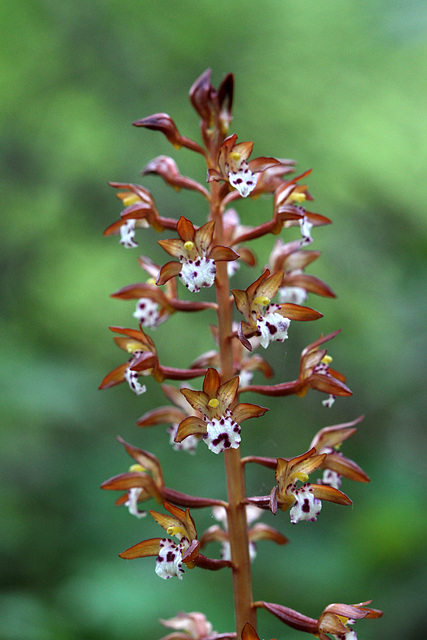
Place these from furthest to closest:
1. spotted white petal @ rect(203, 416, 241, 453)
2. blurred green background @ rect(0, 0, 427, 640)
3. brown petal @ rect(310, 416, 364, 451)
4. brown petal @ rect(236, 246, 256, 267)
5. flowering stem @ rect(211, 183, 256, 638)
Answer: blurred green background @ rect(0, 0, 427, 640)
brown petal @ rect(236, 246, 256, 267)
brown petal @ rect(310, 416, 364, 451)
flowering stem @ rect(211, 183, 256, 638)
spotted white petal @ rect(203, 416, 241, 453)

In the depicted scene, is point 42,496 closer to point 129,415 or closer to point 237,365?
point 129,415

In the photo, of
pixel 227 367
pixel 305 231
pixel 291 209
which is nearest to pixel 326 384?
pixel 227 367

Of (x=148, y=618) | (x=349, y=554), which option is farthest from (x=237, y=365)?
(x=349, y=554)

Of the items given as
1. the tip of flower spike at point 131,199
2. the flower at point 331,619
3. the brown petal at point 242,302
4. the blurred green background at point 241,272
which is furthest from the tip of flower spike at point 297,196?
the blurred green background at point 241,272

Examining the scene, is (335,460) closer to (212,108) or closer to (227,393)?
(227,393)

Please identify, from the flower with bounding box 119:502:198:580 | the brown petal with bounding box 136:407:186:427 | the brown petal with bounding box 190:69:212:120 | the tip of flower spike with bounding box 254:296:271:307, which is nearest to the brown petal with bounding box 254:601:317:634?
the flower with bounding box 119:502:198:580

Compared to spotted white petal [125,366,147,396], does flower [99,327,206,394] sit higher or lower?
higher

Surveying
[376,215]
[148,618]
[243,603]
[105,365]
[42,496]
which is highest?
[376,215]

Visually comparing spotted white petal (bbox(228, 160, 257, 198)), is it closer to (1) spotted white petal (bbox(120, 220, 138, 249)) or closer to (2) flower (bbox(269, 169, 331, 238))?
(2) flower (bbox(269, 169, 331, 238))
